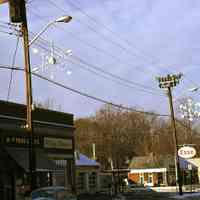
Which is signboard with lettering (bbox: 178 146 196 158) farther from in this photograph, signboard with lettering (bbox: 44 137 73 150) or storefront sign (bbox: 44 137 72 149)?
storefront sign (bbox: 44 137 72 149)

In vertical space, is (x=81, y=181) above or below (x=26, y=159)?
below

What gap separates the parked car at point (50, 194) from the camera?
22375 millimetres

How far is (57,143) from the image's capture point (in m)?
35.9

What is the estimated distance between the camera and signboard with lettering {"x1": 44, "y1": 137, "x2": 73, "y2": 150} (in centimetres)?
3466

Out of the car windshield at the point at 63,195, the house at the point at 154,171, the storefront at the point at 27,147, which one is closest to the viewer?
the car windshield at the point at 63,195

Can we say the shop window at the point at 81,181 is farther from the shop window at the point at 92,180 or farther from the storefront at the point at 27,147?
the storefront at the point at 27,147

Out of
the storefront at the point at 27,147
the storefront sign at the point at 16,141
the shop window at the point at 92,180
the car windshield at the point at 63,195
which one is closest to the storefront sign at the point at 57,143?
the storefront at the point at 27,147

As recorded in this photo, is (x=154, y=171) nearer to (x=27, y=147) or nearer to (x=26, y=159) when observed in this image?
(x=27, y=147)

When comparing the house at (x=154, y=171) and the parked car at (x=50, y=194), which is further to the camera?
the house at (x=154, y=171)

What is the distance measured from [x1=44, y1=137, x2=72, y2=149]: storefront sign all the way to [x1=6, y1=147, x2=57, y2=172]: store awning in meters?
1.76

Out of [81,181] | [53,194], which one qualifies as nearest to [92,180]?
[81,181]

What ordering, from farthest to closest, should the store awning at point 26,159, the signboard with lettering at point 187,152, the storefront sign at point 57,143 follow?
the signboard with lettering at point 187,152, the storefront sign at point 57,143, the store awning at point 26,159

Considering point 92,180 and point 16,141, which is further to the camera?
point 92,180

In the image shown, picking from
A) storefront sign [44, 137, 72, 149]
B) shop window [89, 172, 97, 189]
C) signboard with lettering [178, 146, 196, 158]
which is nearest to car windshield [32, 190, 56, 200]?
storefront sign [44, 137, 72, 149]
